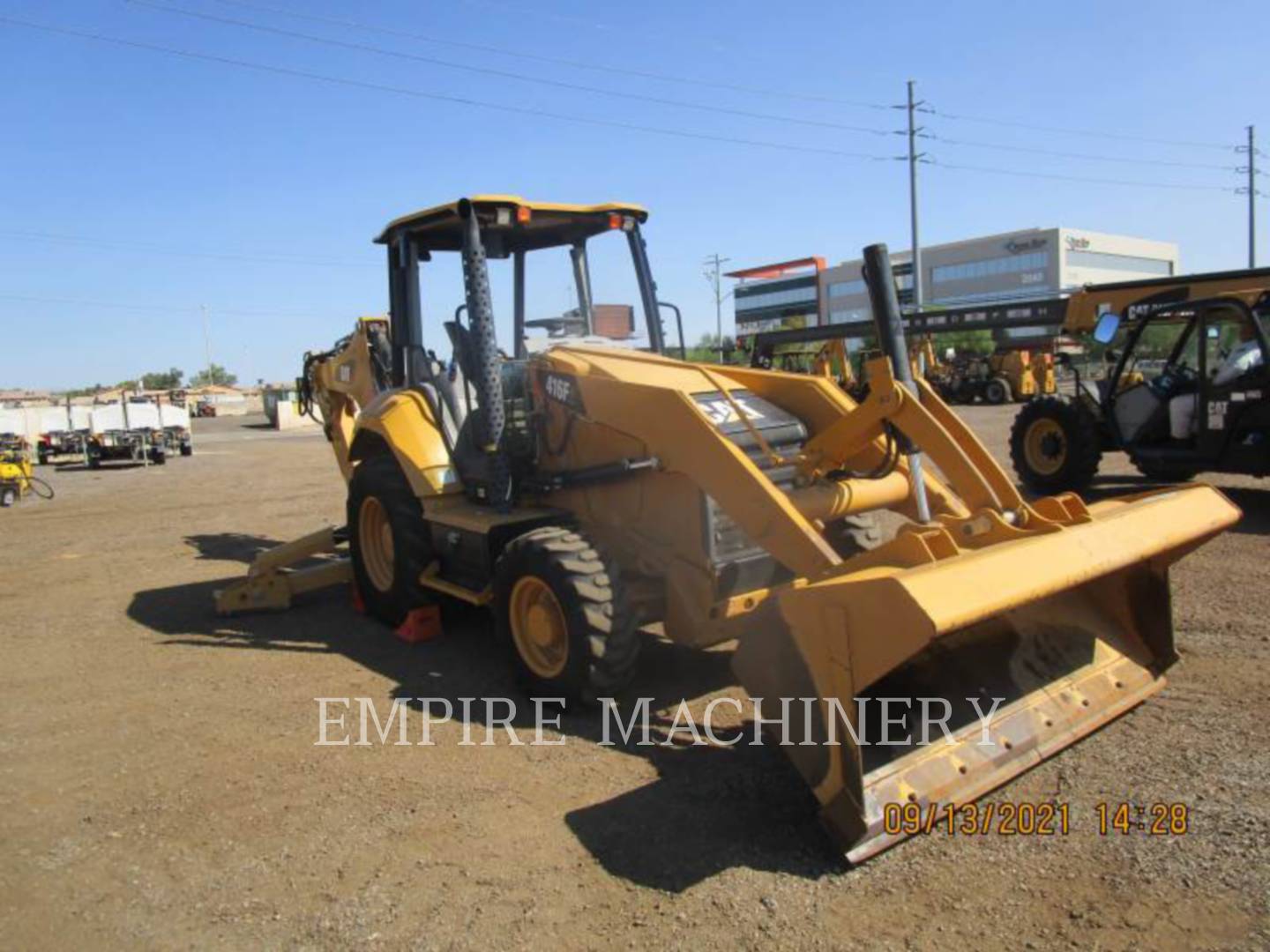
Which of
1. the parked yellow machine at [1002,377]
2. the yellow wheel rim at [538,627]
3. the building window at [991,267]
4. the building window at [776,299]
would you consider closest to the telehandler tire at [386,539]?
the yellow wheel rim at [538,627]

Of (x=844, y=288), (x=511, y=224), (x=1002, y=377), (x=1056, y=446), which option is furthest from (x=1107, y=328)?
(x=844, y=288)

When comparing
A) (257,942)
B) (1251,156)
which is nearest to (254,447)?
(257,942)

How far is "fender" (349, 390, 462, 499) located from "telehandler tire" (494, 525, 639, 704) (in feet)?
3.85

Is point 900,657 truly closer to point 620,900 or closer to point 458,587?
point 620,900

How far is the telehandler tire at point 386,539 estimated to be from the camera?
6039 mm

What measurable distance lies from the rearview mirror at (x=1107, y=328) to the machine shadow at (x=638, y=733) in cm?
726

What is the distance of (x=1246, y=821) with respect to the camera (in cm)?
335

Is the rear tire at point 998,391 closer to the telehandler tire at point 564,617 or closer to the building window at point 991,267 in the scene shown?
the telehandler tire at point 564,617

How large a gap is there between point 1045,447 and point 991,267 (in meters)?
79.6

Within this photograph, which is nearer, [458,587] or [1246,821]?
[1246,821]

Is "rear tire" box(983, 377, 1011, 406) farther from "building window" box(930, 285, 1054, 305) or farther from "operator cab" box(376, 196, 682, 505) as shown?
"building window" box(930, 285, 1054, 305)

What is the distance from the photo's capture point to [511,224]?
18.8 feet

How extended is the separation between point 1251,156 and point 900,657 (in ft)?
202

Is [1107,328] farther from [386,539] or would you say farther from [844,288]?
[844,288]
